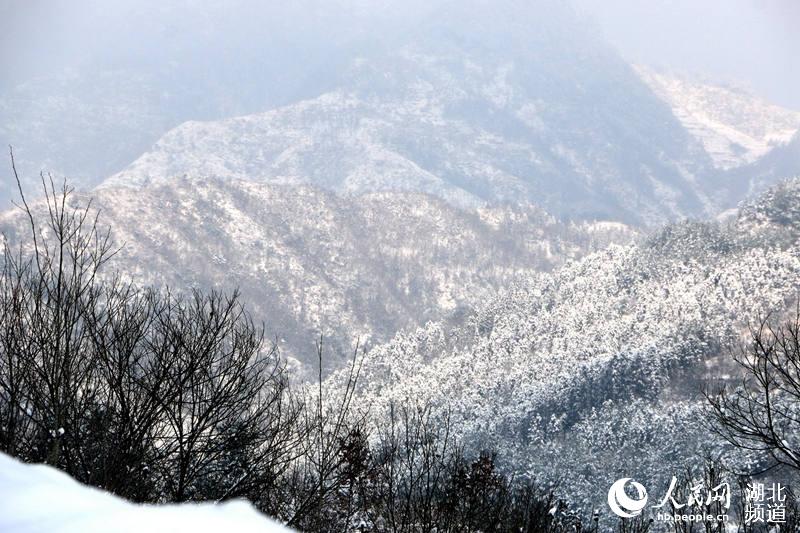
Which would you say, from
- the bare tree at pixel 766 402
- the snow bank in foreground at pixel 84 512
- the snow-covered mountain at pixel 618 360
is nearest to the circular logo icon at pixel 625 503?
the bare tree at pixel 766 402

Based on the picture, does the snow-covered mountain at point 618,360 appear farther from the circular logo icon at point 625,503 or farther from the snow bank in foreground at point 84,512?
the snow bank in foreground at point 84,512

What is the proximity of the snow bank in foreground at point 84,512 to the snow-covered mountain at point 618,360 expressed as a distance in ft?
205

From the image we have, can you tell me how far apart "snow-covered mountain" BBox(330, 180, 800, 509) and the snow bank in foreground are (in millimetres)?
62446

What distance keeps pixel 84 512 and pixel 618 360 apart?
283 ft

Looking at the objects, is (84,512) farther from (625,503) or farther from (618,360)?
(618,360)

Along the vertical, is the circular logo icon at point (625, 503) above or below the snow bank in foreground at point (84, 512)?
above

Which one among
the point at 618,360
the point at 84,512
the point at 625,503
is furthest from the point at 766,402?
the point at 618,360

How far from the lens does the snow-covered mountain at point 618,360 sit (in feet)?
228

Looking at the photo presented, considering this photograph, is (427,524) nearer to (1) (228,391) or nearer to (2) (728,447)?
(1) (228,391)

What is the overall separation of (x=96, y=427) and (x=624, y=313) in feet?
303

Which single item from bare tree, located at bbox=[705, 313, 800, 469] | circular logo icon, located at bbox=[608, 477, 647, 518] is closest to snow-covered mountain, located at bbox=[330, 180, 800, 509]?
circular logo icon, located at bbox=[608, 477, 647, 518]

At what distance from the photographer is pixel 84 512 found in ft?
6.97

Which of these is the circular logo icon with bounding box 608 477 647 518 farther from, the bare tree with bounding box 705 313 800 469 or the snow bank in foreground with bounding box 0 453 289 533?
the snow bank in foreground with bounding box 0 453 289 533

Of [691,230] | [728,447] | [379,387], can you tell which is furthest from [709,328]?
[379,387]
